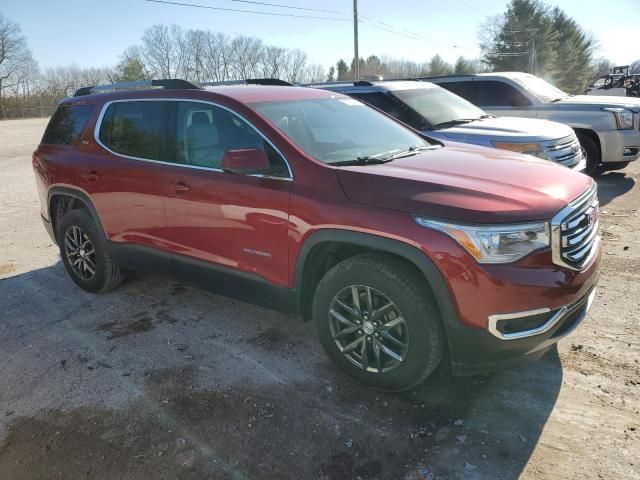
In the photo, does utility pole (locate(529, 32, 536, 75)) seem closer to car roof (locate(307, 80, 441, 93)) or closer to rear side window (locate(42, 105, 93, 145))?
car roof (locate(307, 80, 441, 93))

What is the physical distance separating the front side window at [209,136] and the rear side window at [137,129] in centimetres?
19

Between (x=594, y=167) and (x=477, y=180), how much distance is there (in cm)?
698

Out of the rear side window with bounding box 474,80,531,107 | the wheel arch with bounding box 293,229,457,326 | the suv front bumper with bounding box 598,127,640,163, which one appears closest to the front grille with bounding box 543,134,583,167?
the suv front bumper with bounding box 598,127,640,163

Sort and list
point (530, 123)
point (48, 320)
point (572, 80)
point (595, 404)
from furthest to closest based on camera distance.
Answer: point (572, 80), point (530, 123), point (48, 320), point (595, 404)

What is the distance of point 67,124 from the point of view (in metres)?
4.84

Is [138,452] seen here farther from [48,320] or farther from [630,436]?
[630,436]

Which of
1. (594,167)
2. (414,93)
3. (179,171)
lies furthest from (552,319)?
(594,167)

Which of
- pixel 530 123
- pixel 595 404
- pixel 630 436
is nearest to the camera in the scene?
pixel 630 436

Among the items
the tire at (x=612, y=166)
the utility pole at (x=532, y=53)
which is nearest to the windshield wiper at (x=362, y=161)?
the tire at (x=612, y=166)

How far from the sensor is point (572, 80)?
63.6 m

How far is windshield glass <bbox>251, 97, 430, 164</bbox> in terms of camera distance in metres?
3.38

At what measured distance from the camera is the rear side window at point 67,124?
4.65m

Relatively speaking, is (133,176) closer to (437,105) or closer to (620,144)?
(437,105)

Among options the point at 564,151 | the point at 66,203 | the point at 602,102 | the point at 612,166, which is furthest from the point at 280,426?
the point at 612,166
